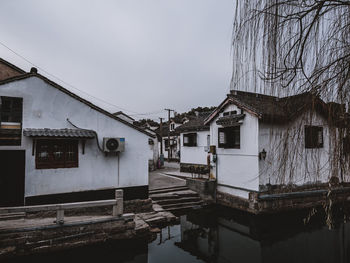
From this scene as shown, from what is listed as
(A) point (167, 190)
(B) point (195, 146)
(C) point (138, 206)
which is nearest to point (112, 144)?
(C) point (138, 206)

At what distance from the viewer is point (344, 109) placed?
201cm

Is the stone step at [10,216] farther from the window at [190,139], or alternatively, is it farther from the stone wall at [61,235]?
the window at [190,139]

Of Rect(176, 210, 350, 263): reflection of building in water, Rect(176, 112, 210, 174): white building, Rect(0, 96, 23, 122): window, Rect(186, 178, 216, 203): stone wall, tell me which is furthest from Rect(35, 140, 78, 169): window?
Rect(176, 112, 210, 174): white building

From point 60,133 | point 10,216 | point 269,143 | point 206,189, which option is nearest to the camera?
point 269,143

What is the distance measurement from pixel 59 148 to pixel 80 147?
0.68m

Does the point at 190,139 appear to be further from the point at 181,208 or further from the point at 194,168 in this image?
the point at 181,208

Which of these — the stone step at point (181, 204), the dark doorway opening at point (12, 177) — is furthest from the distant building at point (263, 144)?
the dark doorway opening at point (12, 177)

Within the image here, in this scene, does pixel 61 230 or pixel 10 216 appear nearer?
pixel 61 230

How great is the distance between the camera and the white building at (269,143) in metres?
2.20

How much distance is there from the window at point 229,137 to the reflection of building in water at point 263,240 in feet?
12.0

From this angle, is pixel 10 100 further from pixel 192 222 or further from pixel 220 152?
pixel 220 152

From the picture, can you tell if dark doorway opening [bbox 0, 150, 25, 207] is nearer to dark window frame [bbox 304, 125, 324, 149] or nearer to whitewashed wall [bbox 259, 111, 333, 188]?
whitewashed wall [bbox 259, 111, 333, 188]

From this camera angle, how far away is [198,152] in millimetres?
18500

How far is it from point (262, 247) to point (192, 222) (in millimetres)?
3162
